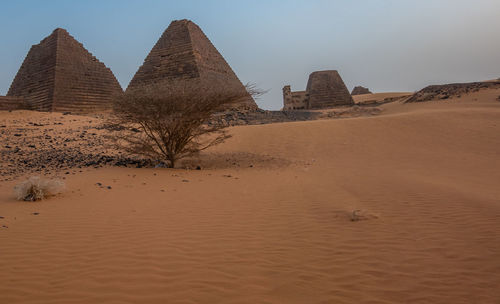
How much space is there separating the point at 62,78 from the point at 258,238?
2364cm

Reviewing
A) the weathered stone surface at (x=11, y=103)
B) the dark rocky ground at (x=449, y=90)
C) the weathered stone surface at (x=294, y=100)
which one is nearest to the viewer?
the weathered stone surface at (x=11, y=103)

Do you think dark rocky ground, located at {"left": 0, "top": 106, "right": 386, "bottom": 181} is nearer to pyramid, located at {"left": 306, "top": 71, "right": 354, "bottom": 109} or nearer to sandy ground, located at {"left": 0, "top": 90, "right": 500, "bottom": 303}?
sandy ground, located at {"left": 0, "top": 90, "right": 500, "bottom": 303}

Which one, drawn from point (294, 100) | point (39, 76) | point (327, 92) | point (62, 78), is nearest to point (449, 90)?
point (327, 92)

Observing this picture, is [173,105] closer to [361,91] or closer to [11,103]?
[11,103]

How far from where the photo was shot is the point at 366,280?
2291mm

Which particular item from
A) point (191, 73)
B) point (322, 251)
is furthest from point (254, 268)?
point (191, 73)

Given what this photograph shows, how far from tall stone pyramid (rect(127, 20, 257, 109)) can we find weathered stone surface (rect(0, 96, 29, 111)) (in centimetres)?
755

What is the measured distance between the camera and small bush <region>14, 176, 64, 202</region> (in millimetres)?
4430

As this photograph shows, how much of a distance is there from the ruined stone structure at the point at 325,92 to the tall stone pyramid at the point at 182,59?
12188 mm

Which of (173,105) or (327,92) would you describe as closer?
(173,105)

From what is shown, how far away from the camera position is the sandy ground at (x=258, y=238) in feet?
7.07

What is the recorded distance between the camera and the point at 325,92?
1351 inches

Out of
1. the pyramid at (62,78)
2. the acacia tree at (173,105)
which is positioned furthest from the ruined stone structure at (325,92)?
the acacia tree at (173,105)

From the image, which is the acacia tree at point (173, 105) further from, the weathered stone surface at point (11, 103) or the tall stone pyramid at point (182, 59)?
the weathered stone surface at point (11, 103)
